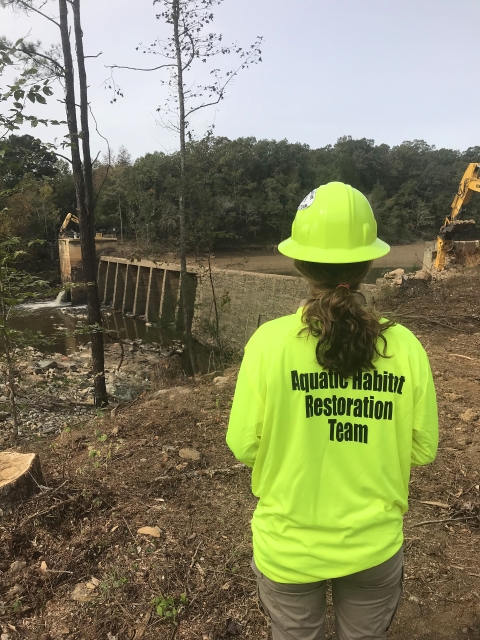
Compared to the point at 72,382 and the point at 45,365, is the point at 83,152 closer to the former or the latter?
the point at 72,382

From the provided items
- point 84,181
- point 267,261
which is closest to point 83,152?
point 84,181

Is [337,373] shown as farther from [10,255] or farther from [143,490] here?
[10,255]

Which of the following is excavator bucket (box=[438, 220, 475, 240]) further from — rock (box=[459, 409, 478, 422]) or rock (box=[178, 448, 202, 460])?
rock (box=[178, 448, 202, 460])

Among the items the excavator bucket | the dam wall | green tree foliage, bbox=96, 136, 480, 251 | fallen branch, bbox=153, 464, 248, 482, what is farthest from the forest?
fallen branch, bbox=153, 464, 248, 482

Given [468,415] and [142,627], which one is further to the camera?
[468,415]

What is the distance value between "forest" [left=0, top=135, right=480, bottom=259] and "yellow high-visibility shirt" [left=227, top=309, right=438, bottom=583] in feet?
43.4

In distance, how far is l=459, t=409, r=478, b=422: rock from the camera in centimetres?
456

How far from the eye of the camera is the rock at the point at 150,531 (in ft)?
9.30

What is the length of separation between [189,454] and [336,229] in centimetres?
323

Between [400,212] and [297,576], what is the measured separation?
47983 mm

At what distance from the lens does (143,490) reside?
3.40m

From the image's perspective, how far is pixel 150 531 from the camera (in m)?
2.86

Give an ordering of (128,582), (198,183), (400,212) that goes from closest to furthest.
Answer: (128,582) → (198,183) → (400,212)

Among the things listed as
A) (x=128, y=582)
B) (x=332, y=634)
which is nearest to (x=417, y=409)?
(x=332, y=634)
